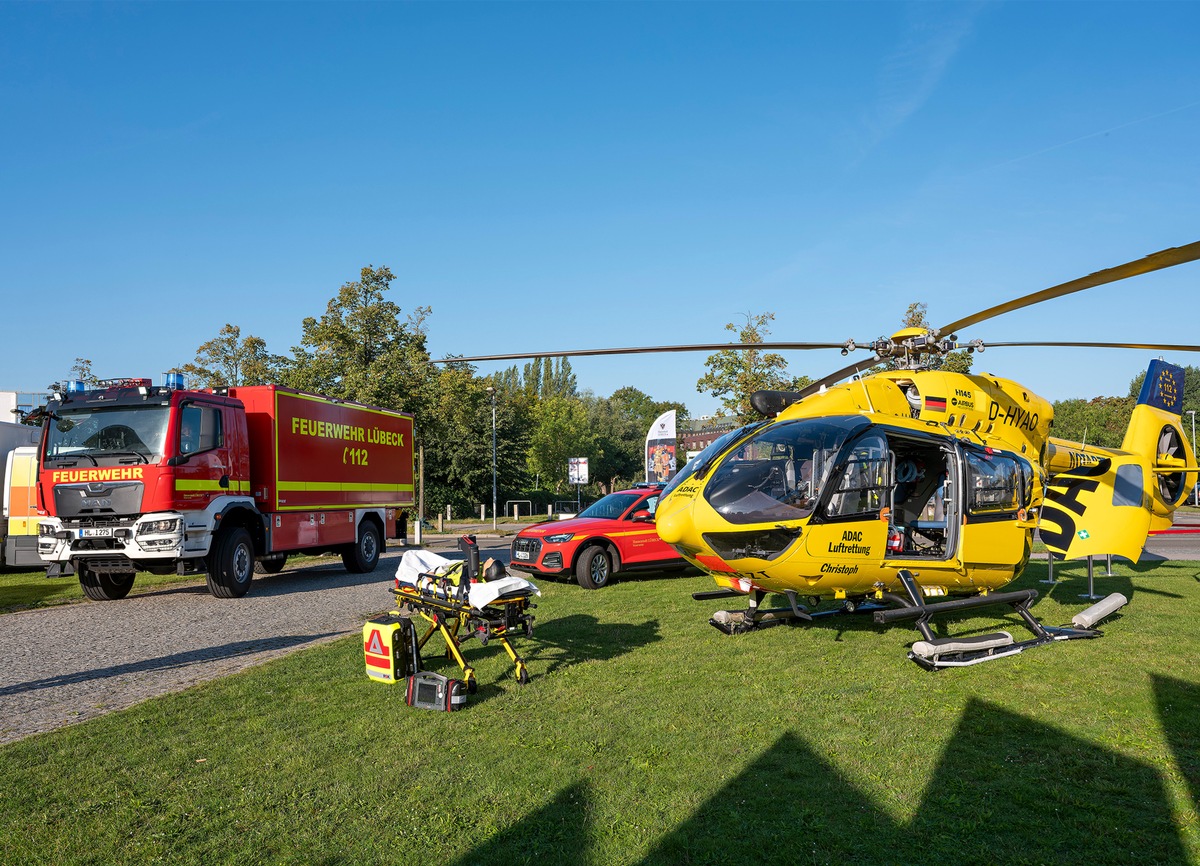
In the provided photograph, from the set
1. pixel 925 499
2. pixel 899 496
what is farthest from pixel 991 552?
pixel 899 496

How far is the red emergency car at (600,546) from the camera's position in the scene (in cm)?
1275

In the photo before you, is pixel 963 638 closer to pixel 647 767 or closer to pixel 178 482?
pixel 647 767

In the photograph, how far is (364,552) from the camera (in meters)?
16.0

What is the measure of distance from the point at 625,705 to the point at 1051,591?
8.63 m

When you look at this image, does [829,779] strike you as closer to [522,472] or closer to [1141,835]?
[1141,835]

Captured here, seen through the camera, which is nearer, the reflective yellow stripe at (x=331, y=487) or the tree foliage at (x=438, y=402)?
the reflective yellow stripe at (x=331, y=487)

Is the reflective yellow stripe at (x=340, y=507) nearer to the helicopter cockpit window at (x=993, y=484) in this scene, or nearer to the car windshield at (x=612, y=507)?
the car windshield at (x=612, y=507)

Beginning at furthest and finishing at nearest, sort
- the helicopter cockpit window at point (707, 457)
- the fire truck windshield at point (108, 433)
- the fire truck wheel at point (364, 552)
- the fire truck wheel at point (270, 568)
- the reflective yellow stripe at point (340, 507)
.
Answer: the fire truck wheel at point (364, 552) < the fire truck wheel at point (270, 568) < the reflective yellow stripe at point (340, 507) < the fire truck windshield at point (108, 433) < the helicopter cockpit window at point (707, 457)

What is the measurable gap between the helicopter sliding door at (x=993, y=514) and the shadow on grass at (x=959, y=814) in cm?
289

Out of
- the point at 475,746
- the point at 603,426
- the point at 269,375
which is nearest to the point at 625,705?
the point at 475,746

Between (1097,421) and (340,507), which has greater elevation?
(1097,421)

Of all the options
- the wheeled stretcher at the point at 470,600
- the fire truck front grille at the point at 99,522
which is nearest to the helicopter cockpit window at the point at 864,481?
the wheeled stretcher at the point at 470,600

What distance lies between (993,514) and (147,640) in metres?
9.36

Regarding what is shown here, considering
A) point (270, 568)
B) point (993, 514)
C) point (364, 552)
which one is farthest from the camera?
point (364, 552)
